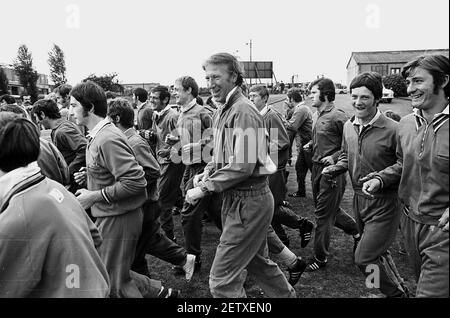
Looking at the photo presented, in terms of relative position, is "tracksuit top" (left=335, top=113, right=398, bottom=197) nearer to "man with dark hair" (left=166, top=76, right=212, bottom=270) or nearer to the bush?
"man with dark hair" (left=166, top=76, right=212, bottom=270)

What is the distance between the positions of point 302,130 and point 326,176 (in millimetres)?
3487

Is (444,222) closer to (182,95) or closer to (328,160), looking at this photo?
(328,160)

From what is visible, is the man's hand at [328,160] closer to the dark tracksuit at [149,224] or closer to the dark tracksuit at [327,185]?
the dark tracksuit at [327,185]

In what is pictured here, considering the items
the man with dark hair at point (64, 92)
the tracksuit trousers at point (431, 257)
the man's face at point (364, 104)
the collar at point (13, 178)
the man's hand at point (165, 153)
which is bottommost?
the tracksuit trousers at point (431, 257)

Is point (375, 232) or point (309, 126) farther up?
point (309, 126)

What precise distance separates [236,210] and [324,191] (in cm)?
201

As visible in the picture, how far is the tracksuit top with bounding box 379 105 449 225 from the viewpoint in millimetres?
2318

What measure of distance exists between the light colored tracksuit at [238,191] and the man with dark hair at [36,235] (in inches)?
42.3

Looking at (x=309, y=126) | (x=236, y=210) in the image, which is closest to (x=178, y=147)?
(x=236, y=210)

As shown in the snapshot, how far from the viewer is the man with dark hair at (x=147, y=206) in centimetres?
377

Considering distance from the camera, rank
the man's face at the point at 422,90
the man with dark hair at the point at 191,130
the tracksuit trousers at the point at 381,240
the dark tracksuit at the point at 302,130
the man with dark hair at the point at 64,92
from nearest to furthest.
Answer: the man's face at the point at 422,90 < the tracksuit trousers at the point at 381,240 < the man with dark hair at the point at 191,130 < the man with dark hair at the point at 64,92 < the dark tracksuit at the point at 302,130

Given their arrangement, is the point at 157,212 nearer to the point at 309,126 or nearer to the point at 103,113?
the point at 103,113

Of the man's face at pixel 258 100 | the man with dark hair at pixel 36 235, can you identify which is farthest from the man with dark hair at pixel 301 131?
the man with dark hair at pixel 36 235
